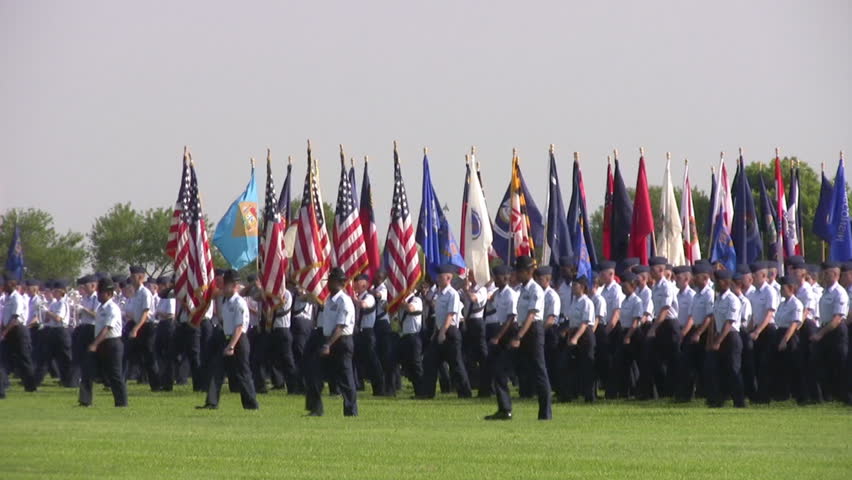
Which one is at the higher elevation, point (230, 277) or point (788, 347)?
point (230, 277)

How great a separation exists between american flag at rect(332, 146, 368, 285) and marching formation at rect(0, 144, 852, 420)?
0.03 m

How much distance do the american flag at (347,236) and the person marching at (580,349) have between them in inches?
134

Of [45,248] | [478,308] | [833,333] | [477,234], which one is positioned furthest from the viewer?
[45,248]

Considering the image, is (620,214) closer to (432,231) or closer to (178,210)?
(432,231)

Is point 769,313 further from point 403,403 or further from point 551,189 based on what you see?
point 551,189

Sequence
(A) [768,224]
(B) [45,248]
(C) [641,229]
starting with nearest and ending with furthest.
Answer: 1. (C) [641,229]
2. (A) [768,224]
3. (B) [45,248]

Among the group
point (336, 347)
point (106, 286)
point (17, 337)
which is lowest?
point (336, 347)

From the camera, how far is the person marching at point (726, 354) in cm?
2473

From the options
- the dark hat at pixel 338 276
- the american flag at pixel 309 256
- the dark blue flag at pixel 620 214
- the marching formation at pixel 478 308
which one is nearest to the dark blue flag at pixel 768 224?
the marching formation at pixel 478 308

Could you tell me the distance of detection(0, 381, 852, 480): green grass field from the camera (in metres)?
15.6

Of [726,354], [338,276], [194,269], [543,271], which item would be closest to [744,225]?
[726,354]

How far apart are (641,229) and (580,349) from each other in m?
5.40

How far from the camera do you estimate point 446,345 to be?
1087 inches

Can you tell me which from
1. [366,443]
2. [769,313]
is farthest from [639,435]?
[769,313]
